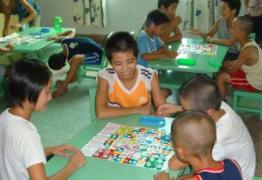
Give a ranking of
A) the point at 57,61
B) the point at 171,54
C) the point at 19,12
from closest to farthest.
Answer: the point at 171,54 < the point at 57,61 < the point at 19,12

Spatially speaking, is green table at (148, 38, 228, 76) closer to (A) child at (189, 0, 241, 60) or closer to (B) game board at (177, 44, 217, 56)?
(B) game board at (177, 44, 217, 56)

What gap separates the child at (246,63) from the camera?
3617mm

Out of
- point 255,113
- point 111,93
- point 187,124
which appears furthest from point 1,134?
point 255,113

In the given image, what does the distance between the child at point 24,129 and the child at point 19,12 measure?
12.0 ft

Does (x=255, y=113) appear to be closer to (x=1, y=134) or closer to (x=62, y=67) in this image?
(x=62, y=67)

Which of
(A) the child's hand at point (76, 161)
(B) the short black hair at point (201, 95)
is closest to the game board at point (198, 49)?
(B) the short black hair at point (201, 95)

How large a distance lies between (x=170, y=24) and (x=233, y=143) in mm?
2750

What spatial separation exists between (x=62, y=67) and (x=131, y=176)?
340 cm

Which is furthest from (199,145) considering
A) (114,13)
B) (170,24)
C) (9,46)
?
(114,13)

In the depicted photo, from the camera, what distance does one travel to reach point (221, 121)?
1.77 meters

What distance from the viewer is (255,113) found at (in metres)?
3.96

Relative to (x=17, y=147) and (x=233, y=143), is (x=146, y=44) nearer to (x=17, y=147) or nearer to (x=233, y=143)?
(x=233, y=143)

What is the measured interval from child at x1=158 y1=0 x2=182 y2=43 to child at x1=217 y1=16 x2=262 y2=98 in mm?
711

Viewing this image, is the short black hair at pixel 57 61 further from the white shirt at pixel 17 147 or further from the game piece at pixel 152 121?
the white shirt at pixel 17 147
